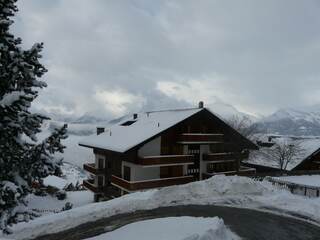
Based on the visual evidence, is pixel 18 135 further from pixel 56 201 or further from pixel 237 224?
pixel 56 201

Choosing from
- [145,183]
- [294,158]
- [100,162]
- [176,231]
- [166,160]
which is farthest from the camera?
[294,158]

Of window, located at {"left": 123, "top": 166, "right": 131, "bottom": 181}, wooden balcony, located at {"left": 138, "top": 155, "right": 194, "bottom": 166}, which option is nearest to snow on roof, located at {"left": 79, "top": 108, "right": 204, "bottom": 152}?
wooden balcony, located at {"left": 138, "top": 155, "right": 194, "bottom": 166}

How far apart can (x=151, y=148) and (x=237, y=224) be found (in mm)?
15139

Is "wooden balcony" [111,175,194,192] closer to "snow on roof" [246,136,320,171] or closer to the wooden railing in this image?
the wooden railing

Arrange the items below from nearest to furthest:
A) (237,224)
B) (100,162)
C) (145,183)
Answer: (237,224), (145,183), (100,162)

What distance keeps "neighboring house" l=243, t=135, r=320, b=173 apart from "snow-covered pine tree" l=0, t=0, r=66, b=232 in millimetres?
39478

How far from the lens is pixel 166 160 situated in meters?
29.6

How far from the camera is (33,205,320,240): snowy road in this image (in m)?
15.3

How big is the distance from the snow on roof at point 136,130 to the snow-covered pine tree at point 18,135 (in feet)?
57.8

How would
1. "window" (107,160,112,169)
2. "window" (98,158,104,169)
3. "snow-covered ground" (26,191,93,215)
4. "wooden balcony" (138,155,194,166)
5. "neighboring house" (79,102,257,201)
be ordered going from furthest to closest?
"window" (98,158,104,169), "snow-covered ground" (26,191,93,215), "window" (107,160,112,169), "neighboring house" (79,102,257,201), "wooden balcony" (138,155,194,166)

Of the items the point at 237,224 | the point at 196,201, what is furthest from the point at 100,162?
the point at 237,224

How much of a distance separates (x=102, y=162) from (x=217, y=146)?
1261cm

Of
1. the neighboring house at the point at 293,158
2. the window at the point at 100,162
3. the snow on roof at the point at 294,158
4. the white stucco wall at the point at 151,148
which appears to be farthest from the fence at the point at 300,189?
the snow on roof at the point at 294,158

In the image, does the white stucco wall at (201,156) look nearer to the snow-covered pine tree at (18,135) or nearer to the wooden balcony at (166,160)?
the wooden balcony at (166,160)
